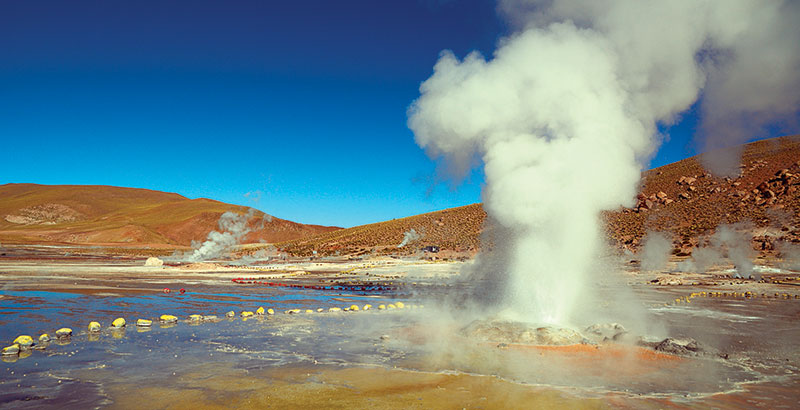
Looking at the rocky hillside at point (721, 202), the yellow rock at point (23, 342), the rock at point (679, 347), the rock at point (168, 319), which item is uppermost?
the rocky hillside at point (721, 202)

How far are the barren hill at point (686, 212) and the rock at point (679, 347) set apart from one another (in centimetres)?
4309

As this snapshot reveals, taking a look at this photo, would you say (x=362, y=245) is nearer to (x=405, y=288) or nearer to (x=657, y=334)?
(x=405, y=288)

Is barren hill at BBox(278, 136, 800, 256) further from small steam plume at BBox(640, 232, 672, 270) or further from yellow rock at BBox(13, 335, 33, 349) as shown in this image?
yellow rock at BBox(13, 335, 33, 349)

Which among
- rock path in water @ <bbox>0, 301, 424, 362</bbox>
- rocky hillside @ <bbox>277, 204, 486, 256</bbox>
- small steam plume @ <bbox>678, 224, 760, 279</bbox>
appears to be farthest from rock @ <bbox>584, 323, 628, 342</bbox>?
rocky hillside @ <bbox>277, 204, 486, 256</bbox>

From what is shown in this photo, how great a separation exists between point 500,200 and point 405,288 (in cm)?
1755

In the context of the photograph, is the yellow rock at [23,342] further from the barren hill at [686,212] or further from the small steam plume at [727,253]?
the barren hill at [686,212]

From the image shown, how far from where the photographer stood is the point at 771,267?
1521 inches

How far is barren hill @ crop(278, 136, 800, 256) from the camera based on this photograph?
54156mm

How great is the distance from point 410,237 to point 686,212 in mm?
41624

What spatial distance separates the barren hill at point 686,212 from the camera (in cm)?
5416

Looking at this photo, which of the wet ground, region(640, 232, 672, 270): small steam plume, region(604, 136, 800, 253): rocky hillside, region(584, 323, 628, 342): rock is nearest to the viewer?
the wet ground

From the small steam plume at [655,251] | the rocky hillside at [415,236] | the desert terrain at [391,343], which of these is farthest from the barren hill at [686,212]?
the desert terrain at [391,343]

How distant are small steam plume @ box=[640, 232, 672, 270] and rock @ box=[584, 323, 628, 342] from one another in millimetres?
31190

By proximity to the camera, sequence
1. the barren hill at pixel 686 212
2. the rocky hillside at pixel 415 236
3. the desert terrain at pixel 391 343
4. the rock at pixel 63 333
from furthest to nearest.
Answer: the rocky hillside at pixel 415 236 → the barren hill at pixel 686 212 → the rock at pixel 63 333 → the desert terrain at pixel 391 343
